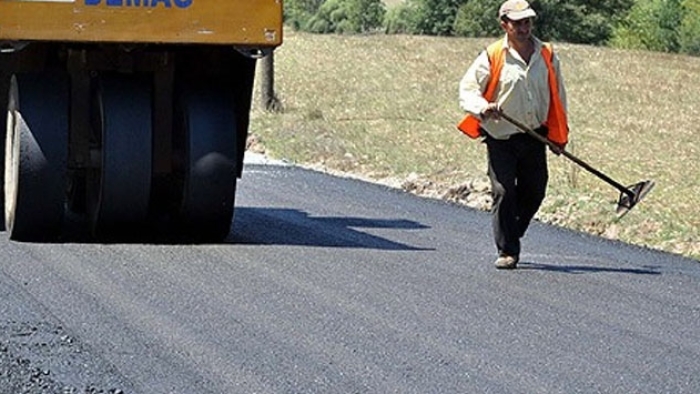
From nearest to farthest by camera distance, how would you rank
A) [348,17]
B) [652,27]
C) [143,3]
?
[143,3]
[652,27]
[348,17]

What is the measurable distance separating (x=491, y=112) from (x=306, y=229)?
249cm

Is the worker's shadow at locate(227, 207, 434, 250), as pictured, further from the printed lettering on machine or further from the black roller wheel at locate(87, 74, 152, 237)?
the printed lettering on machine

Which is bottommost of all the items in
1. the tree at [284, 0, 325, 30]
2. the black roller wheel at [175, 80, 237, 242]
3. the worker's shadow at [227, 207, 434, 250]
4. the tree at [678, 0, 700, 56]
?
the tree at [284, 0, 325, 30]

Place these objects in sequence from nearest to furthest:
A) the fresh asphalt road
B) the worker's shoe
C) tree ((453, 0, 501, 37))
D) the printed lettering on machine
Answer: the fresh asphalt road
the worker's shoe
the printed lettering on machine
tree ((453, 0, 501, 37))

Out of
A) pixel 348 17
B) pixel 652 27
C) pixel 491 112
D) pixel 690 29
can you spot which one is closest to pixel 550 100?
pixel 491 112

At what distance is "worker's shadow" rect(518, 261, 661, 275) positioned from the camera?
1173 cm

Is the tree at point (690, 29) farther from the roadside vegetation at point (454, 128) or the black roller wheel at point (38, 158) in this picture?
the black roller wheel at point (38, 158)

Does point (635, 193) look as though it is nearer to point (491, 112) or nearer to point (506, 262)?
point (506, 262)

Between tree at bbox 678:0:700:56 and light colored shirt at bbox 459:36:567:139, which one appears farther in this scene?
tree at bbox 678:0:700:56

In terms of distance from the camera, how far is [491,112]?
11.5m

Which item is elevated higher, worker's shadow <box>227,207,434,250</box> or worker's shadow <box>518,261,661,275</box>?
worker's shadow <box>518,261,661,275</box>

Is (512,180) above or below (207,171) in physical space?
above

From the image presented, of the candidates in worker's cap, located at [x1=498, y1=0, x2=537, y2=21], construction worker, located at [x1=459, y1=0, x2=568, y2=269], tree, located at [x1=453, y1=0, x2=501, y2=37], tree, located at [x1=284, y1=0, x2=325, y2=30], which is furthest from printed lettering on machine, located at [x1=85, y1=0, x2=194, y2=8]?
tree, located at [x1=284, y1=0, x2=325, y2=30]

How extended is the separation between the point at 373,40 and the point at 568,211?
36.6 meters
